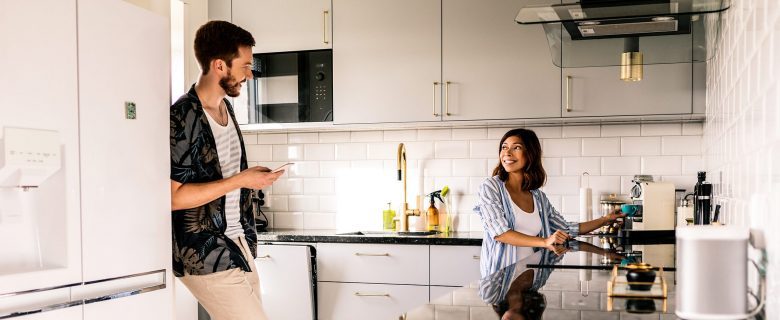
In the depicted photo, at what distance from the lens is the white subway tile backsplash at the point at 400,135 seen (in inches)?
177

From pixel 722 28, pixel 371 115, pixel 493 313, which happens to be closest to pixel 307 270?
pixel 371 115

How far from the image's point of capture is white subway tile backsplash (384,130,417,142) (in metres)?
4.51

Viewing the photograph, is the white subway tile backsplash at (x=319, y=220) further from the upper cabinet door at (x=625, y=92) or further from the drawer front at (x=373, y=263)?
the upper cabinet door at (x=625, y=92)

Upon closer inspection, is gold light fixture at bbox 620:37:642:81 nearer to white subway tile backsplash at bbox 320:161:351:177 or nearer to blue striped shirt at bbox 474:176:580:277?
blue striped shirt at bbox 474:176:580:277

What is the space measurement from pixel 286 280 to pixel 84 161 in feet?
6.14

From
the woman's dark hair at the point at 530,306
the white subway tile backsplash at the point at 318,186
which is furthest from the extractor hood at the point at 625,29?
the white subway tile backsplash at the point at 318,186

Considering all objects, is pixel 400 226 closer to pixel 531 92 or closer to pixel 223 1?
pixel 531 92

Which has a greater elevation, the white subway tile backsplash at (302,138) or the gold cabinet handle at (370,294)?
the white subway tile backsplash at (302,138)

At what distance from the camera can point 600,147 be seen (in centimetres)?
419

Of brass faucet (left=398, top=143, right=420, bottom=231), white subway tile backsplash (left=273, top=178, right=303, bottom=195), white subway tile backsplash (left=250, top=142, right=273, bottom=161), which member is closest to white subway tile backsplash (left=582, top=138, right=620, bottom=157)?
brass faucet (left=398, top=143, right=420, bottom=231)

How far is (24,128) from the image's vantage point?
2.15 m

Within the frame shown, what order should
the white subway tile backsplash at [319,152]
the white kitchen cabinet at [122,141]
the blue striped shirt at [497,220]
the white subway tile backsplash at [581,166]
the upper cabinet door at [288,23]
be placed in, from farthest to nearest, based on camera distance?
1. the white subway tile backsplash at [319,152]
2. the upper cabinet door at [288,23]
3. the white subway tile backsplash at [581,166]
4. the blue striped shirt at [497,220]
5. the white kitchen cabinet at [122,141]

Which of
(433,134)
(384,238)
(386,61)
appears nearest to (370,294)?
(384,238)

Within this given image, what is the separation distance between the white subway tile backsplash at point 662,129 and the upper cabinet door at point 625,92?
37 cm
